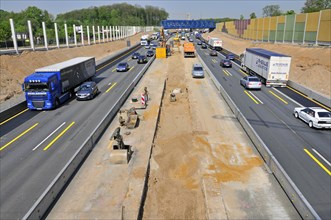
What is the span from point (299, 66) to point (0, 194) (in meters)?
52.2

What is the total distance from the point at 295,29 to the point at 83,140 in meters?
68.0

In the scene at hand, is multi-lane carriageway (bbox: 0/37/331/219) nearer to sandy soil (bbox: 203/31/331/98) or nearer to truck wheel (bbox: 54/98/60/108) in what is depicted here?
truck wheel (bbox: 54/98/60/108)

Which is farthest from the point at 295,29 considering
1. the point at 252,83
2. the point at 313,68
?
the point at 252,83

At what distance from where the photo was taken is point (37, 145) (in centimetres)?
2020

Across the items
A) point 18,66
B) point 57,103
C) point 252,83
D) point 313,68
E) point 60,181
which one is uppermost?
point 18,66

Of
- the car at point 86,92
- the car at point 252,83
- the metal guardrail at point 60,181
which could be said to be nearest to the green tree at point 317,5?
the car at point 252,83

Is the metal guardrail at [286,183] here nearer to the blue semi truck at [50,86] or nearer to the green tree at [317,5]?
the blue semi truck at [50,86]

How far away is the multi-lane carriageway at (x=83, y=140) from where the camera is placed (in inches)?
573

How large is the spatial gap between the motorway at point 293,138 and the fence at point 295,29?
3048 centimetres

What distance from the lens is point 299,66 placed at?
51625 mm

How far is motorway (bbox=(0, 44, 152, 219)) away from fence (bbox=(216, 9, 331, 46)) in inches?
1942

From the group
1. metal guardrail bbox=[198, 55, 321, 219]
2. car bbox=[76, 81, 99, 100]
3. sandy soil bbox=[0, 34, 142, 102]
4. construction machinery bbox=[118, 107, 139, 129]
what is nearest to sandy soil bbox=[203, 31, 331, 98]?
metal guardrail bbox=[198, 55, 321, 219]

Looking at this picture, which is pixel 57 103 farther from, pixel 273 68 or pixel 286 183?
pixel 273 68

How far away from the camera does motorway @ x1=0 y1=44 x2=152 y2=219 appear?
14.3 metres
